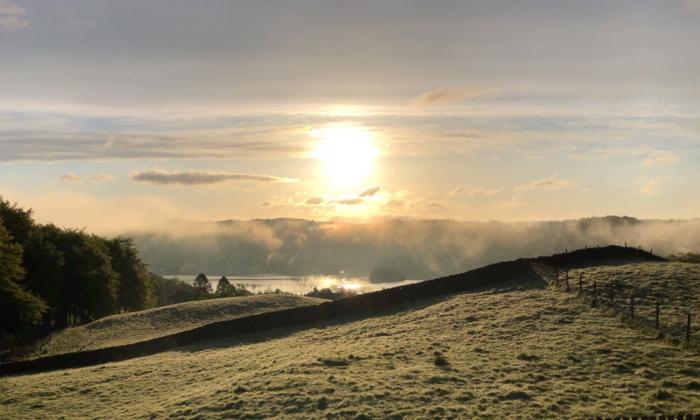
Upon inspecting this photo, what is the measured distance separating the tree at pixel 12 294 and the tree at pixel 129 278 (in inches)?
1571

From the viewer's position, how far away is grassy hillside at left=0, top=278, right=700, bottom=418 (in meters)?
27.5

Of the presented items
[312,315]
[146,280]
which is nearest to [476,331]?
[312,315]

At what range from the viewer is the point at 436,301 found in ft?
174

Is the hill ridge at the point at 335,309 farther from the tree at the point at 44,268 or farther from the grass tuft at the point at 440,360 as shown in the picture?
the tree at the point at 44,268

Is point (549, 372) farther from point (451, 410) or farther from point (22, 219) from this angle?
point (22, 219)

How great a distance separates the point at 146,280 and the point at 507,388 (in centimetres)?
10171

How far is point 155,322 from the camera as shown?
77.3m

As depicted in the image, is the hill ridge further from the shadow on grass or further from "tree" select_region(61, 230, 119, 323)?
"tree" select_region(61, 230, 119, 323)

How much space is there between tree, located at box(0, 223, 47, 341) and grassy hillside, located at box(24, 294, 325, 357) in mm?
4193

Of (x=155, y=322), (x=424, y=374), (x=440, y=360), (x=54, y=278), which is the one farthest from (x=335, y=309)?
(x=54, y=278)

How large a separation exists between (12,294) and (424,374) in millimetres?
52054

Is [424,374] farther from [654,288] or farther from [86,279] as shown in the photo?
[86,279]

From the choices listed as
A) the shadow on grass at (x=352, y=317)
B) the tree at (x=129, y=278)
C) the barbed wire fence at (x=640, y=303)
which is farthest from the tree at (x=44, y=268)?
the barbed wire fence at (x=640, y=303)

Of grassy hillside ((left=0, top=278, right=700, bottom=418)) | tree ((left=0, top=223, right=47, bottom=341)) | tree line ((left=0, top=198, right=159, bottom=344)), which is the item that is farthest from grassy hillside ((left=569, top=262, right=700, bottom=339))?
tree line ((left=0, top=198, right=159, bottom=344))
